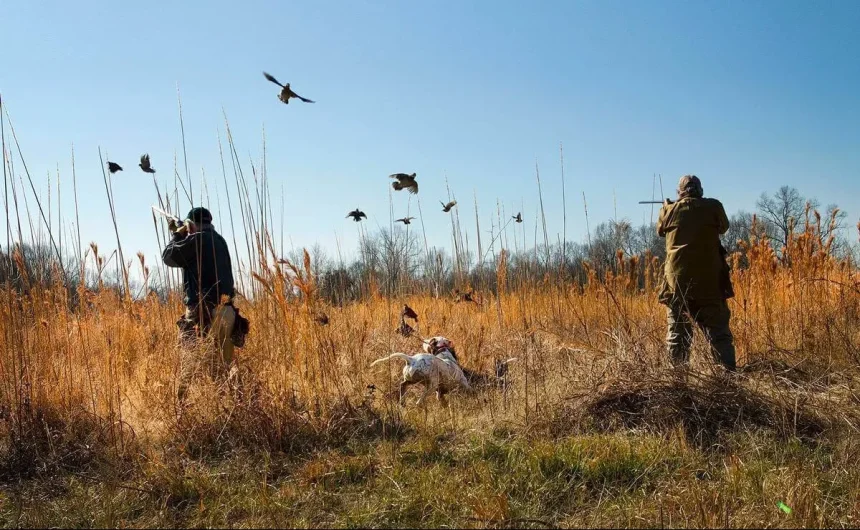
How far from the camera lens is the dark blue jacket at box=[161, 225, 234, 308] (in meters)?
3.62

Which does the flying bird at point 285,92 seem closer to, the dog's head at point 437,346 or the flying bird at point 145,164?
the flying bird at point 145,164

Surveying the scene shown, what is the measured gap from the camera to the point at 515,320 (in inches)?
228

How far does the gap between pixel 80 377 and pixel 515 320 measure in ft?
13.0

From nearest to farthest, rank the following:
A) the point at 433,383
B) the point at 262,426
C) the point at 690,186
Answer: the point at 262,426
the point at 433,383
the point at 690,186

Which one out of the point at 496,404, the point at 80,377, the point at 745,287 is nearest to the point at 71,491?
the point at 80,377

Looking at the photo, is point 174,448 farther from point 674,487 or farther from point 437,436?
point 674,487

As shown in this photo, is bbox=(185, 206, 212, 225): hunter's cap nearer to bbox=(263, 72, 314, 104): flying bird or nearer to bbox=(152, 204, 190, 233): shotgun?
bbox=(152, 204, 190, 233): shotgun

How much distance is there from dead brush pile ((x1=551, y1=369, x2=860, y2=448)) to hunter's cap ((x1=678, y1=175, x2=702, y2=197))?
1.60 metres

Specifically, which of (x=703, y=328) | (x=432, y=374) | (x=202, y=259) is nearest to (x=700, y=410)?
(x=703, y=328)

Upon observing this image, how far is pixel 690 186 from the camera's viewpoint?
403 centimetres

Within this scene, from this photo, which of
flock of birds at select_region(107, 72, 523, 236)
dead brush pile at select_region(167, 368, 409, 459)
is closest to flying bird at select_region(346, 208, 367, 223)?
flock of birds at select_region(107, 72, 523, 236)

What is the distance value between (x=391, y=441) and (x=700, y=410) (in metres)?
1.56

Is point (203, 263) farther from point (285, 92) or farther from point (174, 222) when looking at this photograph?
point (285, 92)

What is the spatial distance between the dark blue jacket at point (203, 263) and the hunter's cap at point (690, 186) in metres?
3.42
